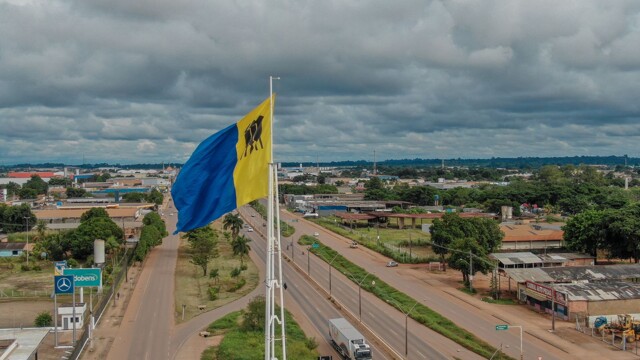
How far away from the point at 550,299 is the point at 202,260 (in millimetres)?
41381

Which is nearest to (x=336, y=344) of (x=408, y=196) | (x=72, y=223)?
(x=72, y=223)

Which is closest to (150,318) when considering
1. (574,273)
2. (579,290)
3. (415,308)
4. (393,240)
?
(415,308)

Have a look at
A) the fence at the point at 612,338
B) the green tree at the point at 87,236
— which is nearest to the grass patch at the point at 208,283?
the green tree at the point at 87,236

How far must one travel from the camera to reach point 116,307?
196 ft

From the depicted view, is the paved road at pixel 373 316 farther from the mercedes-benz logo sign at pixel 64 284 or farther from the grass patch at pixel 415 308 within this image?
the mercedes-benz logo sign at pixel 64 284

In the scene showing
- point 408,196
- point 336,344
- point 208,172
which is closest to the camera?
point 208,172

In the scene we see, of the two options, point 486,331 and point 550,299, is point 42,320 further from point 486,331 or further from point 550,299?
point 550,299

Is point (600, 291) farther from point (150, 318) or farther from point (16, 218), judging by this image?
point (16, 218)

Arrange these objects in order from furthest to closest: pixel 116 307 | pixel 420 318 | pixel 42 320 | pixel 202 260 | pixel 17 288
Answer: pixel 202 260, pixel 17 288, pixel 116 307, pixel 420 318, pixel 42 320

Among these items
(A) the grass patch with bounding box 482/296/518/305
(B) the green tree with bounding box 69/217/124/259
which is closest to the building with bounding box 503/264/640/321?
(A) the grass patch with bounding box 482/296/518/305

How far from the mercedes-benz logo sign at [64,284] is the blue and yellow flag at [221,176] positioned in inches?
1329

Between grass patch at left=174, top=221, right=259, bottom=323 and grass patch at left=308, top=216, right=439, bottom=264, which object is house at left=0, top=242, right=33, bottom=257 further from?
grass patch at left=308, top=216, right=439, bottom=264

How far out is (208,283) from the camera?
2808 inches

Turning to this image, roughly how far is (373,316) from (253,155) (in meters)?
42.0
